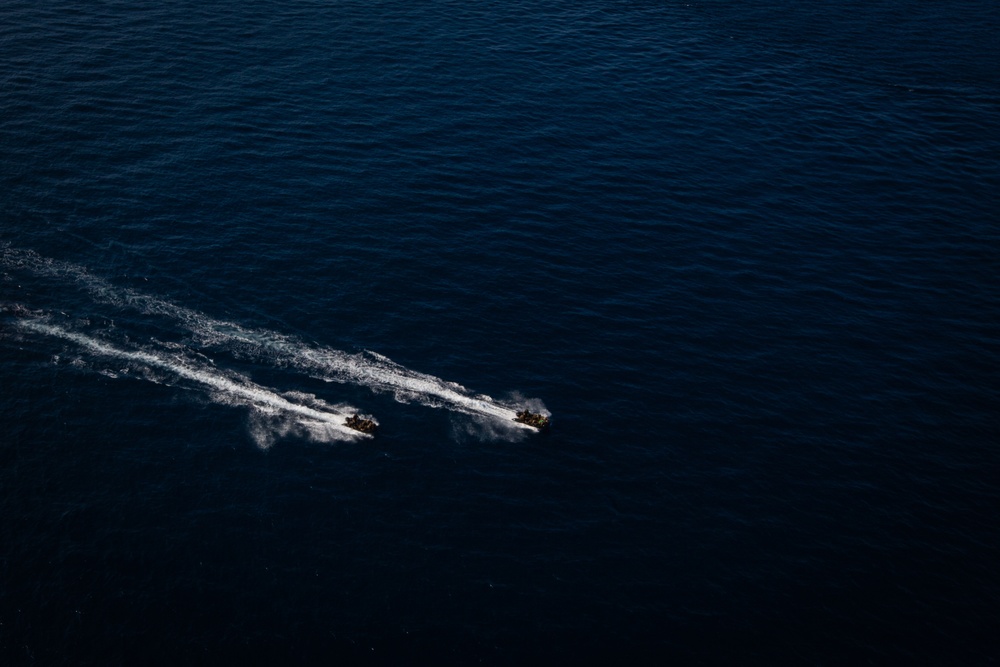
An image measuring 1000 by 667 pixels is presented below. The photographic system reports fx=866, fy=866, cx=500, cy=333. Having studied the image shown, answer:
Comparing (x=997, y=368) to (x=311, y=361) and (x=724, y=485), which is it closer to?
(x=724, y=485)

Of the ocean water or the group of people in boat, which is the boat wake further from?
the group of people in boat

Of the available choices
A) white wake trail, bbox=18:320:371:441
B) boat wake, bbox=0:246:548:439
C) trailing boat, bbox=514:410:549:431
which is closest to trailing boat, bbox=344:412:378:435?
white wake trail, bbox=18:320:371:441

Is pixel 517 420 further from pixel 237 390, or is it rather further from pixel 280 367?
pixel 237 390

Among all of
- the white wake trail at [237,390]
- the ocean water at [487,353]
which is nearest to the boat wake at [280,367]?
the white wake trail at [237,390]

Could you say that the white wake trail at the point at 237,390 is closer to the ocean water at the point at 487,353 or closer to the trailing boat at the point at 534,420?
the ocean water at the point at 487,353

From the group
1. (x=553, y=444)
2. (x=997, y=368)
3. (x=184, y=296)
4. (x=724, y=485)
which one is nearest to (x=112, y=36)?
(x=184, y=296)
